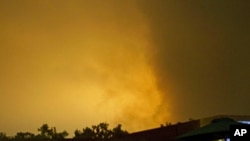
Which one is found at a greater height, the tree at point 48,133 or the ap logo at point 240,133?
the tree at point 48,133

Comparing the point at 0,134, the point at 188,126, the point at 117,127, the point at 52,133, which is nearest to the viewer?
the point at 188,126

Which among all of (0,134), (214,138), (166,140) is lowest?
(214,138)

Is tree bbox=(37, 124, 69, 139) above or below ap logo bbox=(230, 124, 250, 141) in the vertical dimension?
above

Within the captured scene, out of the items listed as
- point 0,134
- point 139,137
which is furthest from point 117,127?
point 139,137

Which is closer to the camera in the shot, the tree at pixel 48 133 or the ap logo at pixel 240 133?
the ap logo at pixel 240 133

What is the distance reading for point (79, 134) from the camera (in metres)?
32.8

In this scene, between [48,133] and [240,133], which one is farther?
[48,133]

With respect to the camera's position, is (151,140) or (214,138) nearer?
(214,138)

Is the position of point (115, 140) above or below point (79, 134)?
below

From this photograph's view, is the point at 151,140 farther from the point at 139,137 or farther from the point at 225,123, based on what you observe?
the point at 225,123

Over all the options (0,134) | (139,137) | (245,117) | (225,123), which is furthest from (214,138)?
(0,134)

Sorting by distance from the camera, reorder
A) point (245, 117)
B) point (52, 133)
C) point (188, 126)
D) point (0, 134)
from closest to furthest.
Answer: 1. point (245, 117)
2. point (188, 126)
3. point (0, 134)
4. point (52, 133)

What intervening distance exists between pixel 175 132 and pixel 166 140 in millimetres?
492

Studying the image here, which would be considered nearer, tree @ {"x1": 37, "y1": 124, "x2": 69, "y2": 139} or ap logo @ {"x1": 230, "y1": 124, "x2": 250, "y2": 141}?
ap logo @ {"x1": 230, "y1": 124, "x2": 250, "y2": 141}
